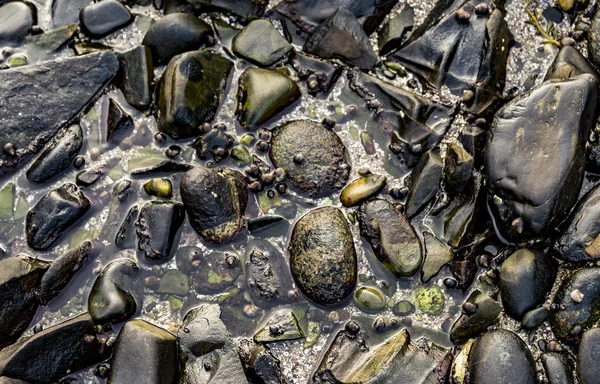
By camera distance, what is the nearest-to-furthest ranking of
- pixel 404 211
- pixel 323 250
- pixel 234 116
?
pixel 323 250 → pixel 404 211 → pixel 234 116

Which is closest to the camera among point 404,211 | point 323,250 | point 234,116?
point 323,250

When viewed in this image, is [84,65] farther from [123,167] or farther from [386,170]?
[386,170]

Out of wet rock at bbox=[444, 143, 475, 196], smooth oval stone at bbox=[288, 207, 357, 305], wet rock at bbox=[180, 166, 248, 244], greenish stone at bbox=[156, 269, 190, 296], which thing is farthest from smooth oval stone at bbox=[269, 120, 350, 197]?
greenish stone at bbox=[156, 269, 190, 296]

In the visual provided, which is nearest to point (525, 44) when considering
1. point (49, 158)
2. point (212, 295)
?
point (212, 295)

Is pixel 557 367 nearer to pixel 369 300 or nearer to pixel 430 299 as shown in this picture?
pixel 430 299

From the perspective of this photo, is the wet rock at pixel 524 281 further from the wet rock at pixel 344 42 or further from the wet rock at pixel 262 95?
the wet rock at pixel 262 95

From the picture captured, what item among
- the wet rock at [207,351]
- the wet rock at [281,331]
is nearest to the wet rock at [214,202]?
the wet rock at [207,351]

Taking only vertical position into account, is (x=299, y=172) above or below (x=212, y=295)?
above
